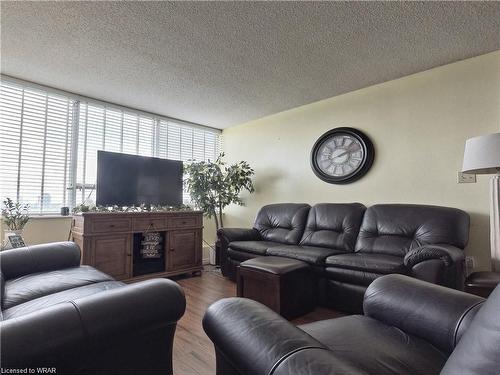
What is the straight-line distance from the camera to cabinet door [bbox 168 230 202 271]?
3.49 meters

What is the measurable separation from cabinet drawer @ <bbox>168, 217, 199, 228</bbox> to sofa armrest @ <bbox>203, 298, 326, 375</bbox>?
2567 mm

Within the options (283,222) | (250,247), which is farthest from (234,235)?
(283,222)

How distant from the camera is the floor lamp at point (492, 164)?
2.00 meters

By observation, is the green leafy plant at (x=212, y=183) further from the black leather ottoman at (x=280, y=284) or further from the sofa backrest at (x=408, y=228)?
the sofa backrest at (x=408, y=228)

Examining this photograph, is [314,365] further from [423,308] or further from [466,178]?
[466,178]

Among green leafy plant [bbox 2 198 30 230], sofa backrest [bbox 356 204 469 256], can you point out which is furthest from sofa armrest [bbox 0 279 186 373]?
green leafy plant [bbox 2 198 30 230]

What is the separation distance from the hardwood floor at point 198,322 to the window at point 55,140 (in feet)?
5.98

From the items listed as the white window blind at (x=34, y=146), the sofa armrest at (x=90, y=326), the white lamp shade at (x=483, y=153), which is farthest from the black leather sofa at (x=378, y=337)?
the white window blind at (x=34, y=146)

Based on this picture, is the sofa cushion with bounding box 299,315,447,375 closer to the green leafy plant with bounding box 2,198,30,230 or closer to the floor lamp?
the floor lamp

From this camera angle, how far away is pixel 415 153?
2.94 meters

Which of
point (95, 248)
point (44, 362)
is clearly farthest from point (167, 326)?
point (95, 248)

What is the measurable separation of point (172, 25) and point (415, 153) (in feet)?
8.74

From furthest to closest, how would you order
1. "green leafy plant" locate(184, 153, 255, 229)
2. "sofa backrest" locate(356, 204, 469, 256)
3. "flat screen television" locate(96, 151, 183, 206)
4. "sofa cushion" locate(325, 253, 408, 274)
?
"green leafy plant" locate(184, 153, 255, 229) → "flat screen television" locate(96, 151, 183, 206) → "sofa backrest" locate(356, 204, 469, 256) → "sofa cushion" locate(325, 253, 408, 274)

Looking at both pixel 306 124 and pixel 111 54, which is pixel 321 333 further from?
pixel 306 124
